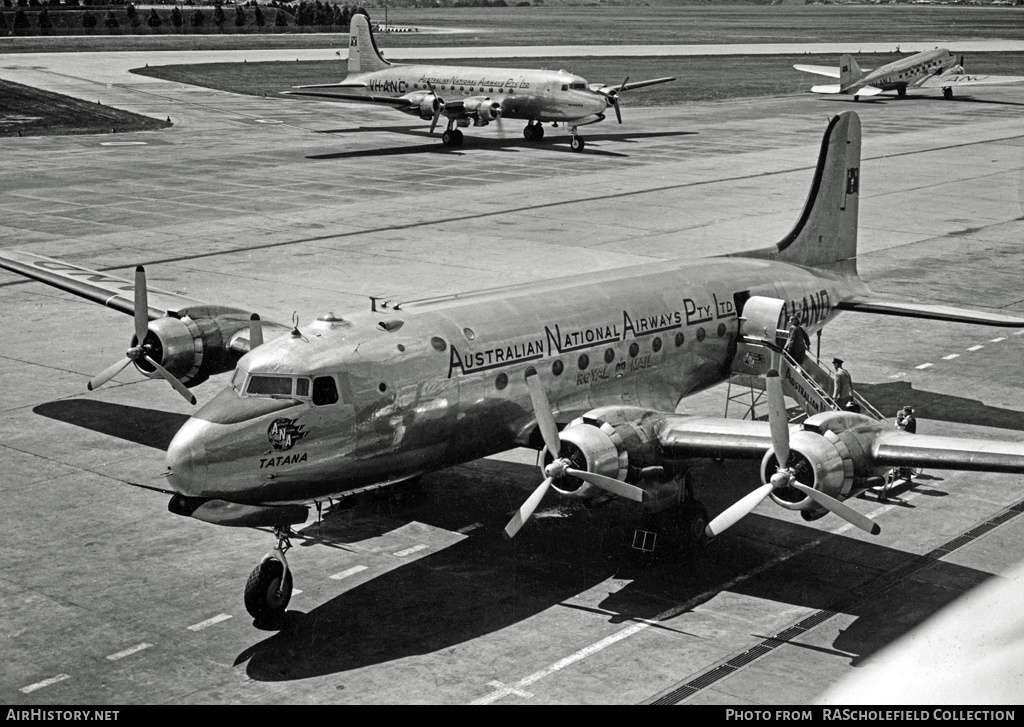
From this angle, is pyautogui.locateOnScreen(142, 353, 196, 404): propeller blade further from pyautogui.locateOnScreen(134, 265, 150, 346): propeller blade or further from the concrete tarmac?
the concrete tarmac

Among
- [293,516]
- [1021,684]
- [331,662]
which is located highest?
[1021,684]

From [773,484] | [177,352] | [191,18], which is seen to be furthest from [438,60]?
[773,484]

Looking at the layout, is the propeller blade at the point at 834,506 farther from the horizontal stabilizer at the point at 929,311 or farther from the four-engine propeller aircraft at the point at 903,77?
the four-engine propeller aircraft at the point at 903,77

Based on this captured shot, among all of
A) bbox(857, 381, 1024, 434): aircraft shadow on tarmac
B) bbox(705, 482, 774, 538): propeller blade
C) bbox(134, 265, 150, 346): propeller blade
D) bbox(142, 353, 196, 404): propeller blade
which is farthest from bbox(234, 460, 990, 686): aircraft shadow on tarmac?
bbox(857, 381, 1024, 434): aircraft shadow on tarmac

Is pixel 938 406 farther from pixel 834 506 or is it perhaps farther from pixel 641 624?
pixel 641 624

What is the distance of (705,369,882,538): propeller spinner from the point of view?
51.5ft

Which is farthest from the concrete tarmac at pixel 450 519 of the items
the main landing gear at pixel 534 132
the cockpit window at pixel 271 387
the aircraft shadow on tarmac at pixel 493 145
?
the main landing gear at pixel 534 132

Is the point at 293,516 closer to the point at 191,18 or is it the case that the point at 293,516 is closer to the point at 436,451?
the point at 436,451

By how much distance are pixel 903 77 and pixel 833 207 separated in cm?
7337

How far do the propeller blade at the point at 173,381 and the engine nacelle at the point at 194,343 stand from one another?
0.14m

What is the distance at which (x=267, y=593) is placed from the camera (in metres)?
15.9

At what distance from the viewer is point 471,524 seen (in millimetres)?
19672

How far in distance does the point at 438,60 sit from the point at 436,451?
97.0 m

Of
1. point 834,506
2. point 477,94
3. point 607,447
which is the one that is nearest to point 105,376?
point 607,447
